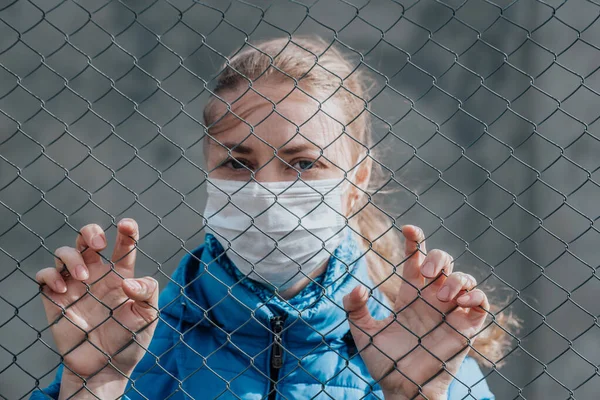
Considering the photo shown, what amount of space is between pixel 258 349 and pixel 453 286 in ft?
2.16

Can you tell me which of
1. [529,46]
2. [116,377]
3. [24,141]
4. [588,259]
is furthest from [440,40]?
[116,377]

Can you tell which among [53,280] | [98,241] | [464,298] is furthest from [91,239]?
[464,298]

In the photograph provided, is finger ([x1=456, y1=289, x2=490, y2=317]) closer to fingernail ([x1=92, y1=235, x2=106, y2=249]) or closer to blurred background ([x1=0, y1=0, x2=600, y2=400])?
fingernail ([x1=92, y1=235, x2=106, y2=249])

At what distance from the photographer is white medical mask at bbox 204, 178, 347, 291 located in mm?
2164

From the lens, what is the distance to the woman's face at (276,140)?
2207 mm

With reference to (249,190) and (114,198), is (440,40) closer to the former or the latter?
(114,198)

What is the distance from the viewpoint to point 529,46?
13.4ft

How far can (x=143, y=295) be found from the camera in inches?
A: 72.7

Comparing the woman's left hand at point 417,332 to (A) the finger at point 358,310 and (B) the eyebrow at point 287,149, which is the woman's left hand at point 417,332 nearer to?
(A) the finger at point 358,310

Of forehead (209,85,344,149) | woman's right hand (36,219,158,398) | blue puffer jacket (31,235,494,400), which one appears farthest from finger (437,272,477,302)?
woman's right hand (36,219,158,398)

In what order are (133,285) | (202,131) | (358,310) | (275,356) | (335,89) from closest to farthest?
(133,285)
(358,310)
(275,356)
(335,89)
(202,131)

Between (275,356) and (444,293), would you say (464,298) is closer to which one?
(444,293)

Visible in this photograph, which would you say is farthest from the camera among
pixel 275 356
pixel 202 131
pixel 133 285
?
pixel 202 131

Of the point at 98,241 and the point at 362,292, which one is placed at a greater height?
the point at 98,241
